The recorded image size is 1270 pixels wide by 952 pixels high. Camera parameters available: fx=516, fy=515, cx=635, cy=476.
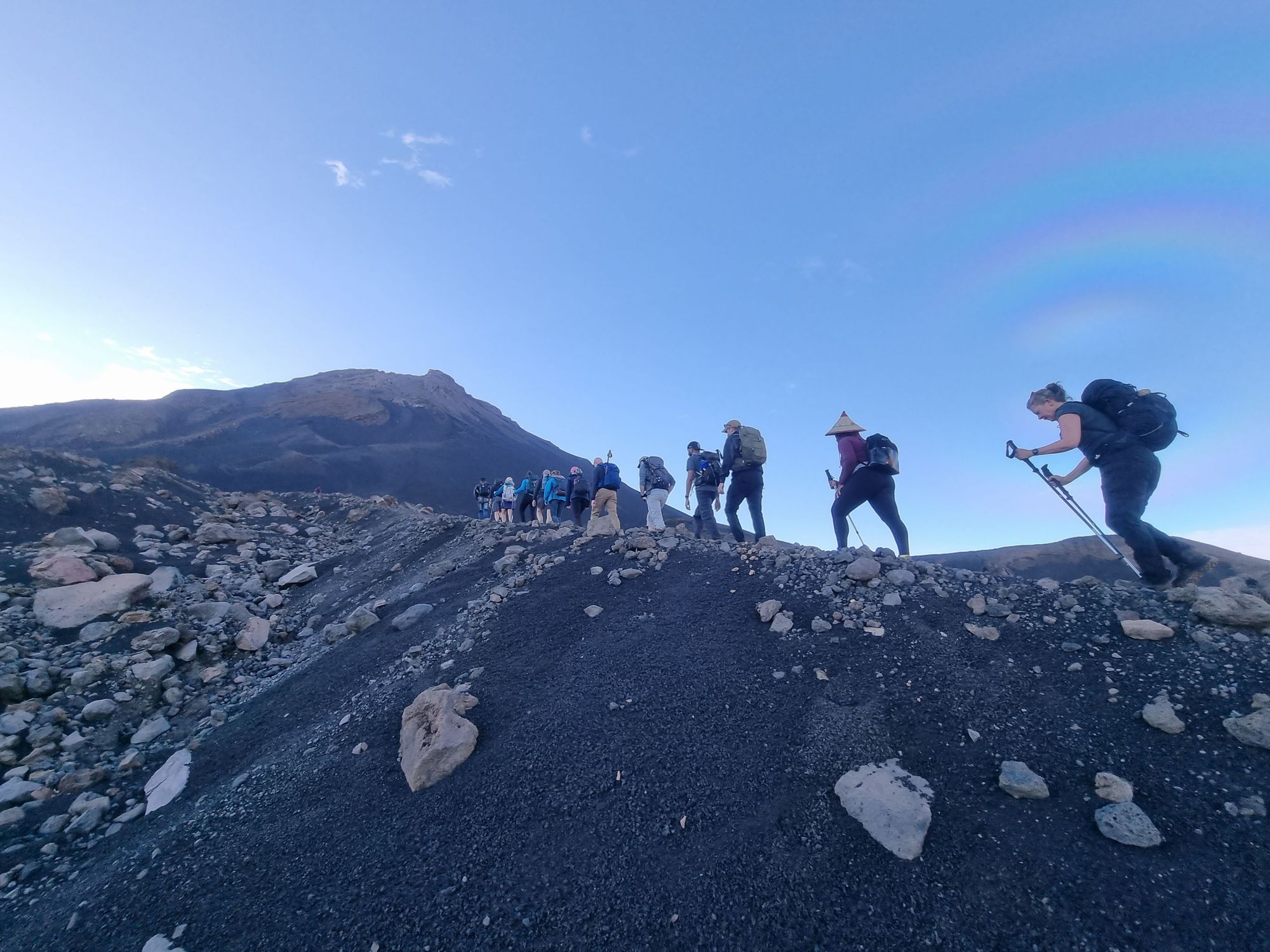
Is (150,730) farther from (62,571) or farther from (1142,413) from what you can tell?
(1142,413)

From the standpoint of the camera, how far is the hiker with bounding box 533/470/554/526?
1441 centimetres

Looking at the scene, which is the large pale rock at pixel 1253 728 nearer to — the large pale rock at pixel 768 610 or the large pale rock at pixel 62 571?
the large pale rock at pixel 768 610

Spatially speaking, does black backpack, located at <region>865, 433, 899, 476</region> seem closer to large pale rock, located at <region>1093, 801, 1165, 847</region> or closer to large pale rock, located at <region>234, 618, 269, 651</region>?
large pale rock, located at <region>1093, 801, 1165, 847</region>

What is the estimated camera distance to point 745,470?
7582 mm

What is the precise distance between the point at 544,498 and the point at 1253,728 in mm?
13128

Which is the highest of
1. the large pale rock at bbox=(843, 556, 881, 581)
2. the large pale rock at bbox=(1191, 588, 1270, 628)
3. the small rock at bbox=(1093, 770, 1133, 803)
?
the large pale rock at bbox=(1191, 588, 1270, 628)

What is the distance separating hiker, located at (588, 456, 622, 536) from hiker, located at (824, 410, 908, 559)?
14.8 feet

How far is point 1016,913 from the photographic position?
7.16 feet

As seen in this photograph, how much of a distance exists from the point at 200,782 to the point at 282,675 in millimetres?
1766

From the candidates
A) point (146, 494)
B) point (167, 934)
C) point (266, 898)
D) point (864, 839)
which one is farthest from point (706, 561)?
point (146, 494)

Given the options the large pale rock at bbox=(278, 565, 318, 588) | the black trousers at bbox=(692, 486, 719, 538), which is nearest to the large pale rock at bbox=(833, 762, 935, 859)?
the black trousers at bbox=(692, 486, 719, 538)

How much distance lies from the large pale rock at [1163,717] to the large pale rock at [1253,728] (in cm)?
18

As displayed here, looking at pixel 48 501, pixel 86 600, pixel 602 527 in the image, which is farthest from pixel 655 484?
pixel 48 501

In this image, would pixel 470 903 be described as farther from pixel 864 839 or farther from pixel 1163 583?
pixel 1163 583
